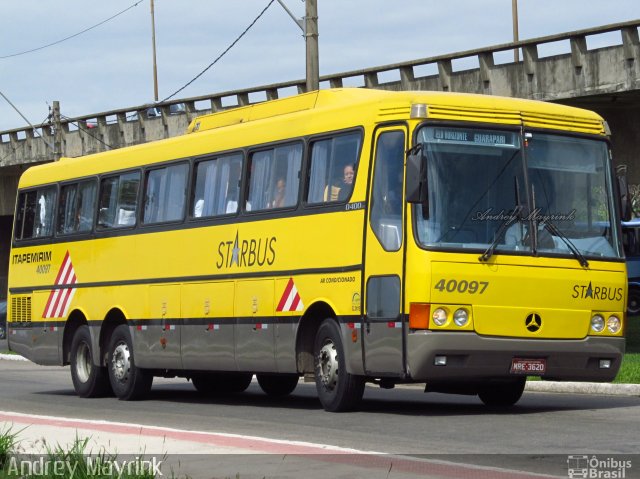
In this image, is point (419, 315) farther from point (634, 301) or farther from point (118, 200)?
point (634, 301)

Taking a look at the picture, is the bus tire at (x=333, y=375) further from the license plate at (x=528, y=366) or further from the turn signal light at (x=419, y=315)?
the license plate at (x=528, y=366)

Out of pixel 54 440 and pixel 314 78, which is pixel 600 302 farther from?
pixel 314 78

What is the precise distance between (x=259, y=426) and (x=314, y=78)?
11765 millimetres

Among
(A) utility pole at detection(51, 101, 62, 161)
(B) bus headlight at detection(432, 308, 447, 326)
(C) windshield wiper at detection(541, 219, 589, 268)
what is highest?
(A) utility pole at detection(51, 101, 62, 161)

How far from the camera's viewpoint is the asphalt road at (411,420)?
1254 cm

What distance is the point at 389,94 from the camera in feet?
53.8

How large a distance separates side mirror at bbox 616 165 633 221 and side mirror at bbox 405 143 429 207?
240 centimetres

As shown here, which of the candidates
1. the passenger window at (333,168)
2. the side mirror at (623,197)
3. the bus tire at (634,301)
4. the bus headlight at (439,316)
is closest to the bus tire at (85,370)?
the passenger window at (333,168)

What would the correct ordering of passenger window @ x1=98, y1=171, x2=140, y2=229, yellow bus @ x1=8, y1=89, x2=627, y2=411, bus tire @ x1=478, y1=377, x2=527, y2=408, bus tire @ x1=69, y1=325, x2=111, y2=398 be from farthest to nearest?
bus tire @ x1=69, y1=325, x2=111, y2=398, passenger window @ x1=98, y1=171, x2=140, y2=229, bus tire @ x1=478, y1=377, x2=527, y2=408, yellow bus @ x1=8, y1=89, x2=627, y2=411

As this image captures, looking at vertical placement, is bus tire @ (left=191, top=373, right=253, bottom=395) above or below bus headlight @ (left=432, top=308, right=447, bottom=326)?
below

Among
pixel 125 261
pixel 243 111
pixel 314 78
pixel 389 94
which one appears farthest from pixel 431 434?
pixel 314 78

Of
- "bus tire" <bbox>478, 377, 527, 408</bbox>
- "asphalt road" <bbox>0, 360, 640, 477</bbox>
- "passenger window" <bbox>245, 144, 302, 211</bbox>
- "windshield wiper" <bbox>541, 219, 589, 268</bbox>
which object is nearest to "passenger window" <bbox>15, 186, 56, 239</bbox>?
"asphalt road" <bbox>0, 360, 640, 477</bbox>

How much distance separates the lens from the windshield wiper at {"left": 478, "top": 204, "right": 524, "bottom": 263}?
15.7 metres

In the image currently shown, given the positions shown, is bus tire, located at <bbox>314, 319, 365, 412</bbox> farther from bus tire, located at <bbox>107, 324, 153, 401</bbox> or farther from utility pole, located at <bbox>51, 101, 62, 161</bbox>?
utility pole, located at <bbox>51, 101, 62, 161</bbox>
